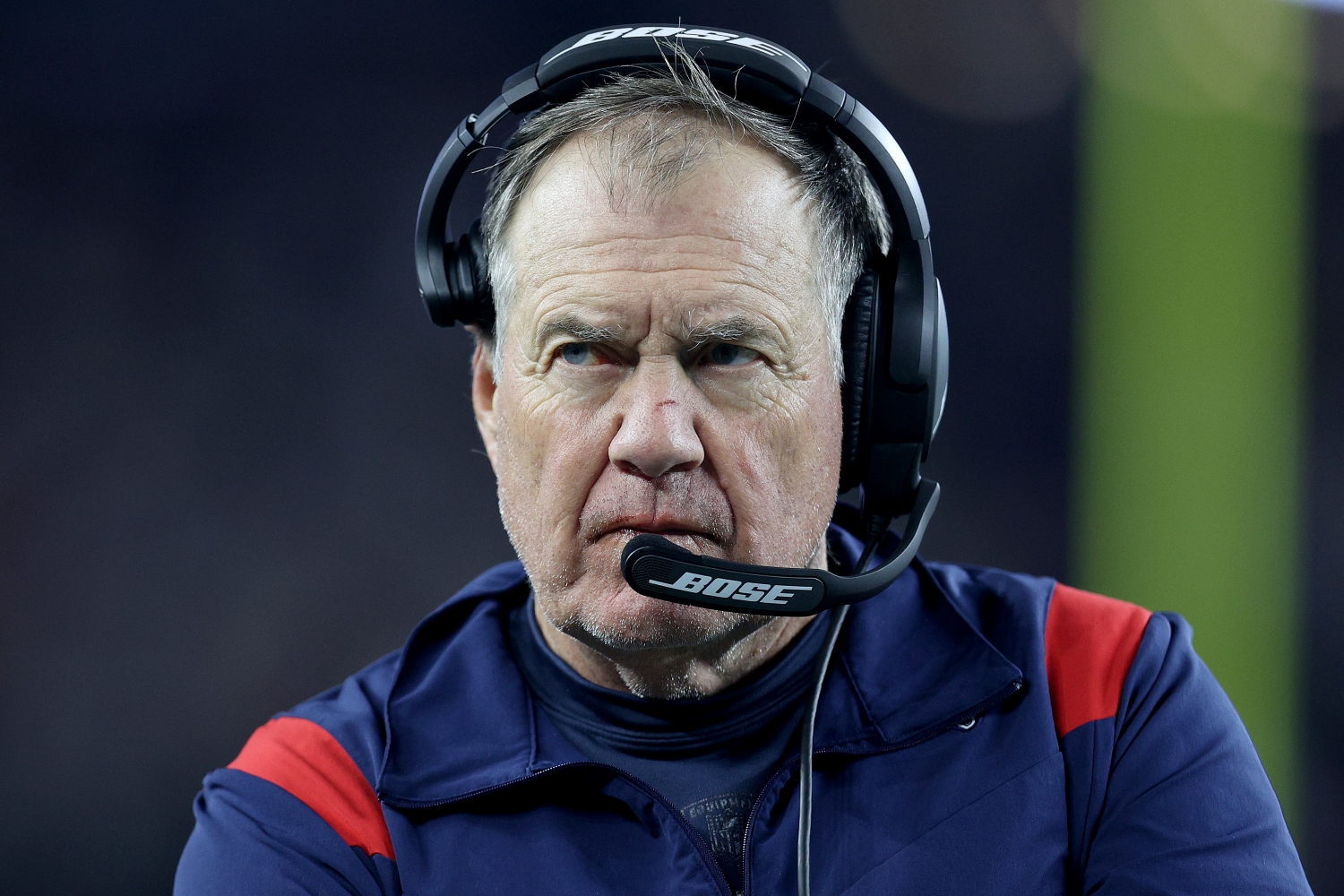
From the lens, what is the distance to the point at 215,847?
1093 millimetres

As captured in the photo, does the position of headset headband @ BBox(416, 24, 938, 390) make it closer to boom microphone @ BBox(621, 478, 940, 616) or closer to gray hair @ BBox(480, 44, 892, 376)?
gray hair @ BBox(480, 44, 892, 376)

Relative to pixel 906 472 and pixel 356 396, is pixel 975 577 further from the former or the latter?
pixel 356 396

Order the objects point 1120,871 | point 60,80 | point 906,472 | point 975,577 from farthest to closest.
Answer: point 60,80
point 975,577
point 906,472
point 1120,871

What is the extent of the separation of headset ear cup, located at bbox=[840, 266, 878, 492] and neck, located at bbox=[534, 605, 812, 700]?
0.64ft

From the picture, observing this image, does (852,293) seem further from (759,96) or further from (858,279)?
(759,96)

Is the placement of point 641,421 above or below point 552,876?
above

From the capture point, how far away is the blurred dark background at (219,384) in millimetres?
1959

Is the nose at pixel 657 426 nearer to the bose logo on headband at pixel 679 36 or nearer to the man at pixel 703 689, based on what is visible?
the man at pixel 703 689

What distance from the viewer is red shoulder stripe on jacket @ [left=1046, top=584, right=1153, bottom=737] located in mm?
1112

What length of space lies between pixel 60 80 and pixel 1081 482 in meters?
2.11

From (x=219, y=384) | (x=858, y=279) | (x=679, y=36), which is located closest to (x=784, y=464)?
(x=858, y=279)

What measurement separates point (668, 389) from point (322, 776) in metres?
0.52

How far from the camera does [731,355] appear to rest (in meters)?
1.10

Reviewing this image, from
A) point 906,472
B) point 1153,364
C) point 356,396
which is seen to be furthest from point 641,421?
point 1153,364
